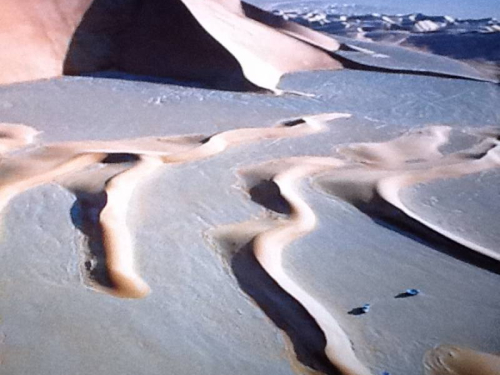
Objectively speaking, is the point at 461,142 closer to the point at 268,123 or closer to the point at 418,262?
the point at 268,123

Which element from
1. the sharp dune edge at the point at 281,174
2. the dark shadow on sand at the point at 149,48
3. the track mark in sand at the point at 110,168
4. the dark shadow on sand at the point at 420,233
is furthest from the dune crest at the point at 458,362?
the dark shadow on sand at the point at 149,48

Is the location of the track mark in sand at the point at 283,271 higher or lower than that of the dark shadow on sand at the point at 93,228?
higher

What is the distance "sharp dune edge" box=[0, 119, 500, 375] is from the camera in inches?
87.2

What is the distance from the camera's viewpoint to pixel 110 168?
11.1ft

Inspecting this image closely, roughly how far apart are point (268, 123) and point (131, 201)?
6.01 feet

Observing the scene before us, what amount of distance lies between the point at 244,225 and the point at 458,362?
1.10m

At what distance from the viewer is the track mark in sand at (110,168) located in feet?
7.95

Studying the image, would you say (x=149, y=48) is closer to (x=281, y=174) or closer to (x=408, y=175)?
(x=281, y=174)

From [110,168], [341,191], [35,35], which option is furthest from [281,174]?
[35,35]

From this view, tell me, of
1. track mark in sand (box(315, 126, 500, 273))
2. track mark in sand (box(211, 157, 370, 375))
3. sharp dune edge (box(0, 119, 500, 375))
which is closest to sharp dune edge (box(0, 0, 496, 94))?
sharp dune edge (box(0, 119, 500, 375))

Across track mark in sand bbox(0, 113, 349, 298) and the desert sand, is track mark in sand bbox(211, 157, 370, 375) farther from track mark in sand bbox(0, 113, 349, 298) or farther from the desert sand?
track mark in sand bbox(0, 113, 349, 298)

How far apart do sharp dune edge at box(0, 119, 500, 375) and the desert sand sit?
12 millimetres

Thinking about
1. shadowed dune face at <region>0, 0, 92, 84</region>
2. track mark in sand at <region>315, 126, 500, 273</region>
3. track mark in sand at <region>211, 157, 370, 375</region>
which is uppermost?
track mark in sand at <region>315, 126, 500, 273</region>

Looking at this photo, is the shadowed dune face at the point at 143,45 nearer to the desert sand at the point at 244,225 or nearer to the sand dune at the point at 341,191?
the desert sand at the point at 244,225
